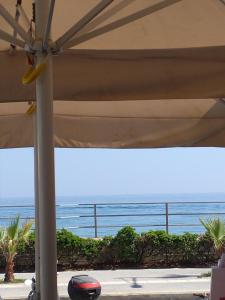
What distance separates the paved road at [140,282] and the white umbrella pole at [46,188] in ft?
14.7

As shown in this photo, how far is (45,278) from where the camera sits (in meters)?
2.01

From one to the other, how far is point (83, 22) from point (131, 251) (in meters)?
6.70

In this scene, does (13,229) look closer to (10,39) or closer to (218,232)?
(218,232)

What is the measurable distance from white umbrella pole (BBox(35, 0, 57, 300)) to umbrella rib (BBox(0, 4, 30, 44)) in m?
0.09

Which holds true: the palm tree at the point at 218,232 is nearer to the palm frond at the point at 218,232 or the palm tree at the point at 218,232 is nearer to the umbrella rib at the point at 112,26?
the palm frond at the point at 218,232

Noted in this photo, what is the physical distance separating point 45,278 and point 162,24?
1.40 m

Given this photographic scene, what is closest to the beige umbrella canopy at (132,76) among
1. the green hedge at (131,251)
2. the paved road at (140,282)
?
the paved road at (140,282)

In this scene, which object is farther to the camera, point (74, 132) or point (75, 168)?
A: point (75, 168)

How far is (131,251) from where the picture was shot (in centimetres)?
836

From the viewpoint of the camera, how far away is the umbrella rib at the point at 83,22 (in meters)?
1.85

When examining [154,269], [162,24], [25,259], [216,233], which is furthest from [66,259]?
[162,24]

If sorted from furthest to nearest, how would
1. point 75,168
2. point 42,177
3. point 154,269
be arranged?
point 75,168, point 154,269, point 42,177

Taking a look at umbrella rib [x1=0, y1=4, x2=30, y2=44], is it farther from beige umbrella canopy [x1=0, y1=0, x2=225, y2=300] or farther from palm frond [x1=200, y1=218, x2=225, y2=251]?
palm frond [x1=200, y1=218, x2=225, y2=251]

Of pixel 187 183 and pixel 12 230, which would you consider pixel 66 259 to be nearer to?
pixel 12 230
